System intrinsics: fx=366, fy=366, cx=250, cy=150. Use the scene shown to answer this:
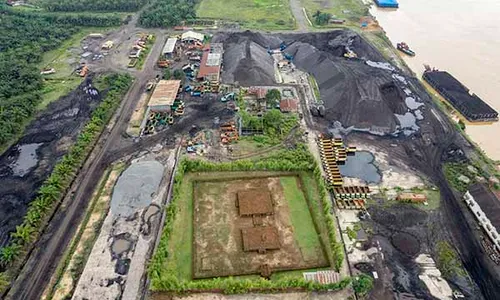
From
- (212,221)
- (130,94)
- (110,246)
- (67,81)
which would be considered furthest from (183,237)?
(67,81)

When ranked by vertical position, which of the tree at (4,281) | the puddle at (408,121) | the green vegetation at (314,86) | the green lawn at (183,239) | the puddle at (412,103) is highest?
the green vegetation at (314,86)

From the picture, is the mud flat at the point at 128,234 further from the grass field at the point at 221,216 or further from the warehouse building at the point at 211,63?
A: the warehouse building at the point at 211,63

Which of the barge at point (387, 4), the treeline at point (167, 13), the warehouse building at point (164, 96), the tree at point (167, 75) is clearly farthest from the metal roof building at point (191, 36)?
the barge at point (387, 4)

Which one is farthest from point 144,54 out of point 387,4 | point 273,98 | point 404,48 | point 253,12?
point 387,4

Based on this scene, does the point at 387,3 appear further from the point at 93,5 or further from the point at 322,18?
the point at 93,5

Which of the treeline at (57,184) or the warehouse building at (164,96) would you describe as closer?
the treeline at (57,184)

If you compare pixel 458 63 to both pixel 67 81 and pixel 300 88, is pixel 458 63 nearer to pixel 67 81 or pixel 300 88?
pixel 300 88
